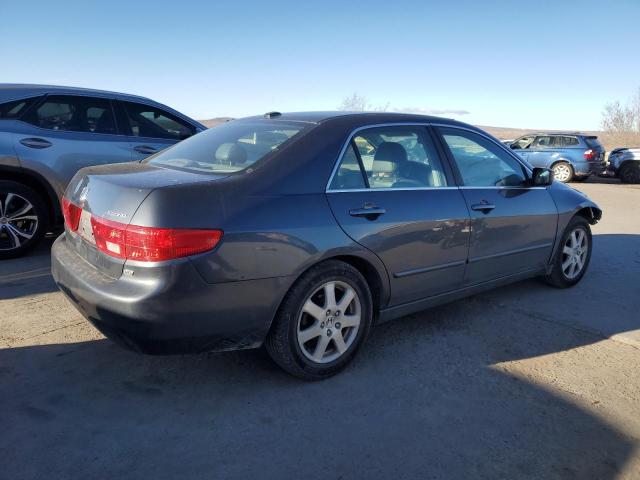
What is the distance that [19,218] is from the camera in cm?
514

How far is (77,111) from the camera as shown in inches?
217

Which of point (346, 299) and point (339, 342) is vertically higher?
point (346, 299)

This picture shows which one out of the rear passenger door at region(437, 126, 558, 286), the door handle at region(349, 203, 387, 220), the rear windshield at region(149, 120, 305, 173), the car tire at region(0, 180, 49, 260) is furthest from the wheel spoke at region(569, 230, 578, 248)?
the car tire at region(0, 180, 49, 260)

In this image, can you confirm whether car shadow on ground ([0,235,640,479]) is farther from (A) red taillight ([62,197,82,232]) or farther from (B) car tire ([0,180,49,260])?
(B) car tire ([0,180,49,260])

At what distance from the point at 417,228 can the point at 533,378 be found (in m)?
1.16

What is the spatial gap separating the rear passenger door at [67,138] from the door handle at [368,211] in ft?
11.5

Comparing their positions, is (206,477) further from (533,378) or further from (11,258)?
(11,258)

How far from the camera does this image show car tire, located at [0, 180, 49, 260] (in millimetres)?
5055

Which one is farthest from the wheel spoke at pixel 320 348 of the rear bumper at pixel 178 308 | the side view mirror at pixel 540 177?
the side view mirror at pixel 540 177

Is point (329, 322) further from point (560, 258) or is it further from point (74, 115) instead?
point (74, 115)

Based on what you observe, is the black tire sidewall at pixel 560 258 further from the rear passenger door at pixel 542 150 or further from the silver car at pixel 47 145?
the rear passenger door at pixel 542 150

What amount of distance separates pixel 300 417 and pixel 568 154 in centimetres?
1570

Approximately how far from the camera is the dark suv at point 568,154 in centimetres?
1581

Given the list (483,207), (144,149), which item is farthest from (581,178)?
(144,149)
